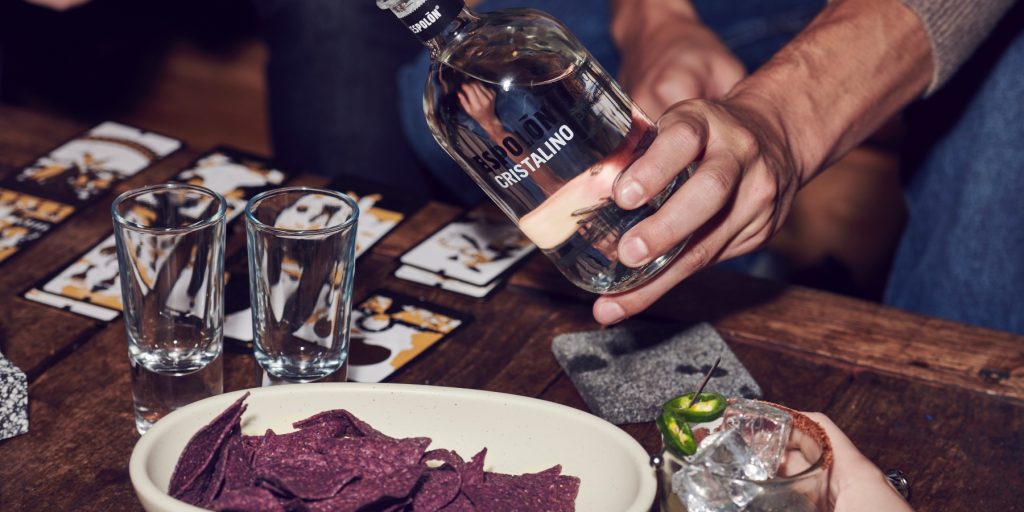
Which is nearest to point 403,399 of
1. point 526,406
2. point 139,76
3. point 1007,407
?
point 526,406

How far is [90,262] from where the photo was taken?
1195 mm

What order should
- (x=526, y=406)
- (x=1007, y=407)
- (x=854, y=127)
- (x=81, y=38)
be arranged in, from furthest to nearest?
(x=81, y=38)
(x=854, y=127)
(x=1007, y=407)
(x=526, y=406)

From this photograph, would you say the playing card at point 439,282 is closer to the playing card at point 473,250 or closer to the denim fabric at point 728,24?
the playing card at point 473,250

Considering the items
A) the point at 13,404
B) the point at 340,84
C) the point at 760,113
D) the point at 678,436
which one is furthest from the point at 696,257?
the point at 340,84

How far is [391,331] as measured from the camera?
1.11 meters

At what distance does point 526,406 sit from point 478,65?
0.90ft

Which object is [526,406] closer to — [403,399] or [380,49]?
[403,399]

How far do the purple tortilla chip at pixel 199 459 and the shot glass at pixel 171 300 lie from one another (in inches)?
5.9

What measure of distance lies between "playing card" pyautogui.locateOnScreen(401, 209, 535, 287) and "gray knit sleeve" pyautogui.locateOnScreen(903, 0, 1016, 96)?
1.82 feet

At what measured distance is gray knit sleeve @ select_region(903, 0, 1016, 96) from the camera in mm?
1395

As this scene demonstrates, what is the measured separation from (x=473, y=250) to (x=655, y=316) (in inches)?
8.5

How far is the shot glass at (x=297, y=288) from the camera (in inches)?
35.0

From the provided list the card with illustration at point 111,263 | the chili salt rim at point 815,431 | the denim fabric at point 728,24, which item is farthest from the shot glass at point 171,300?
the denim fabric at point 728,24

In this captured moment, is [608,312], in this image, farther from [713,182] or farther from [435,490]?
[435,490]
